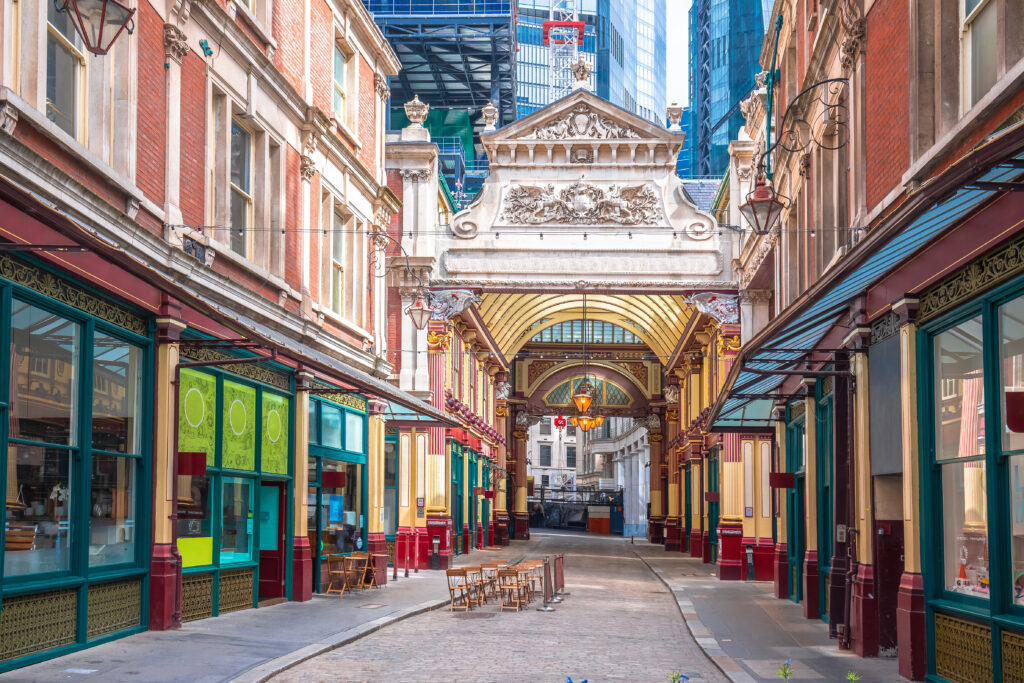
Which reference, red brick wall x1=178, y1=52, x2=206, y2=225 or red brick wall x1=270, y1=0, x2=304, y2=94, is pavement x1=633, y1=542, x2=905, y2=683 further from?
red brick wall x1=270, y1=0, x2=304, y2=94

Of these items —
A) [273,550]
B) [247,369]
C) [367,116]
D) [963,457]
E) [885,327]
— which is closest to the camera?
[963,457]

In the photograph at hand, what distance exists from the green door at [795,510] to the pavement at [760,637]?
50 cm

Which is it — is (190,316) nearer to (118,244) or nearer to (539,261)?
(118,244)

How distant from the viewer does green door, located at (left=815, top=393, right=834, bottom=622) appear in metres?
17.4

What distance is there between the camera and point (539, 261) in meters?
30.5

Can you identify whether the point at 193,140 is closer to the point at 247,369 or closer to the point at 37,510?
the point at 247,369

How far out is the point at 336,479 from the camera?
21359 millimetres

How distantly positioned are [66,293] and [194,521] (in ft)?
15.3

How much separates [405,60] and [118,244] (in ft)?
139

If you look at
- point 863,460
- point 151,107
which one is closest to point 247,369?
point 151,107

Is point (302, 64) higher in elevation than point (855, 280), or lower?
higher

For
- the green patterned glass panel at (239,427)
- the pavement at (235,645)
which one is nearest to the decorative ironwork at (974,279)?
the pavement at (235,645)

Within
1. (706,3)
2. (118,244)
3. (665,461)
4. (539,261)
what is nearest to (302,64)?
(118,244)

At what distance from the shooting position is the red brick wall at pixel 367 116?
24859 mm
